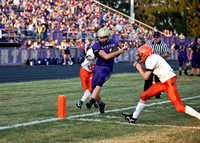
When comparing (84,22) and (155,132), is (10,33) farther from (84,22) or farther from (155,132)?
(155,132)

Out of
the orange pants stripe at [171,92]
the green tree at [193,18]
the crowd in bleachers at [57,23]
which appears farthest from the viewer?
the green tree at [193,18]

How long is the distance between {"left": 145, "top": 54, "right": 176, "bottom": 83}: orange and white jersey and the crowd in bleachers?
22.7 m

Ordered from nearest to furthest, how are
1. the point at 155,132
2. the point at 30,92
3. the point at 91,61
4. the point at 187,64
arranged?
the point at 155,132
the point at 91,61
the point at 30,92
the point at 187,64

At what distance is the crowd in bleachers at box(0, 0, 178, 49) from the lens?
100 ft

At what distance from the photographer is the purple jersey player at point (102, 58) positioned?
916 cm

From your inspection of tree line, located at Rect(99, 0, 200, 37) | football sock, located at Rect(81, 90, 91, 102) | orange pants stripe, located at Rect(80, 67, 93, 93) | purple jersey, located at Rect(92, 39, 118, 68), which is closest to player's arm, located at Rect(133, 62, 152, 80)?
purple jersey, located at Rect(92, 39, 118, 68)

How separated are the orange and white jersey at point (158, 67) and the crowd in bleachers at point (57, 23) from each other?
2270cm

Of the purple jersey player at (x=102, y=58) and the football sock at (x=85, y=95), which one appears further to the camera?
the football sock at (x=85, y=95)

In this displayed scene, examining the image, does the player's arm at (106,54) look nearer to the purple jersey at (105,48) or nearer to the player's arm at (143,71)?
the purple jersey at (105,48)

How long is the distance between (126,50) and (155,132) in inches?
1257

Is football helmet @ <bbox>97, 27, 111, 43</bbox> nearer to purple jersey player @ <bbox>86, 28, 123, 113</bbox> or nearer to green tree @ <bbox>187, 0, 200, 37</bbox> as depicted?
purple jersey player @ <bbox>86, 28, 123, 113</bbox>

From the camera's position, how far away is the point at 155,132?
722 centimetres

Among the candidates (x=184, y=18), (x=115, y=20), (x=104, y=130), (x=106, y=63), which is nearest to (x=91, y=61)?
(x=106, y=63)

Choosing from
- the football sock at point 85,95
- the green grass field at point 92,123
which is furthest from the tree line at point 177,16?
the football sock at point 85,95
